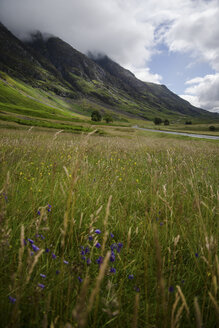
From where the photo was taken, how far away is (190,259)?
181cm

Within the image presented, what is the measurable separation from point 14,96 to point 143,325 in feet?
466

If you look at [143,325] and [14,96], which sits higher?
[14,96]

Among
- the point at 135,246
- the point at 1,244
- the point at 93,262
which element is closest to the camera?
the point at 1,244

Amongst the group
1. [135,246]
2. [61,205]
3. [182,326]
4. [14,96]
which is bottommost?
[182,326]

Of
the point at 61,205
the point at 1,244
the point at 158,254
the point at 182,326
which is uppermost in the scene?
the point at 158,254

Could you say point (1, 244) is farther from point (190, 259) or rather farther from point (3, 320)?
point (190, 259)

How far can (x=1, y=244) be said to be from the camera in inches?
38.4

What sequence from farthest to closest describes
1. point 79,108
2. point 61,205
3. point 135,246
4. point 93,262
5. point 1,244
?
point 79,108, point 61,205, point 135,246, point 93,262, point 1,244

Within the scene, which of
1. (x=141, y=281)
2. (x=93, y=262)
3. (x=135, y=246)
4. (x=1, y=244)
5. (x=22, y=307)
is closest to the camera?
(x=1, y=244)

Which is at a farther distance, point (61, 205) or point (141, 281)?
point (61, 205)

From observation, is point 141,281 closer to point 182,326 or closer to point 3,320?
point 182,326

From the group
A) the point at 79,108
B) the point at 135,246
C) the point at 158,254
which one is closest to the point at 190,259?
the point at 135,246

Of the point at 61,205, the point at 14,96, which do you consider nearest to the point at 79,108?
the point at 14,96

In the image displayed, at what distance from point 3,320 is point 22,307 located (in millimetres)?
113
